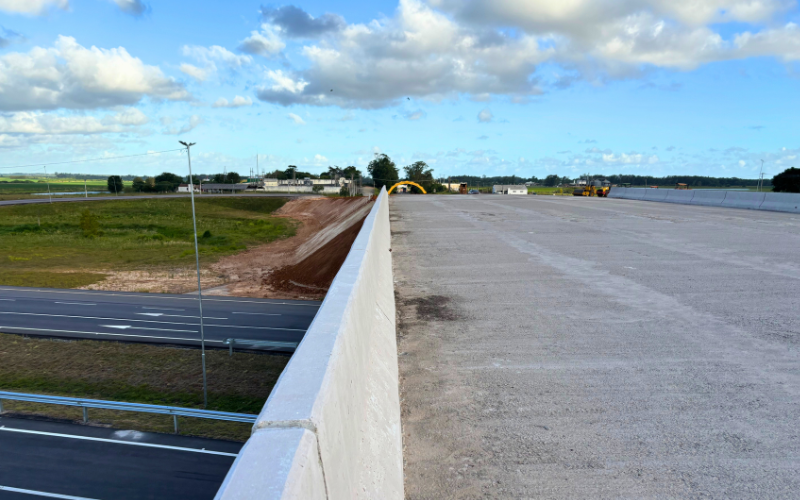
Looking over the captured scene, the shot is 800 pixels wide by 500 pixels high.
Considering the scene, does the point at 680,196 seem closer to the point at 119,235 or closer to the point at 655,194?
the point at 655,194

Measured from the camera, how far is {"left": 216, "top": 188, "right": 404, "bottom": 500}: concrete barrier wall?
193cm

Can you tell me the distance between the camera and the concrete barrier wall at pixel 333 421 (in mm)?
1926

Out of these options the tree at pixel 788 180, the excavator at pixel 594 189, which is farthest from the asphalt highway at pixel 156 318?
the tree at pixel 788 180

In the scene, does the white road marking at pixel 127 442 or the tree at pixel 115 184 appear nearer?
the white road marking at pixel 127 442

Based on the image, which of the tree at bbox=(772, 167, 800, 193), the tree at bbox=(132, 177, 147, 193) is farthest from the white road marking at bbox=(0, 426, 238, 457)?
the tree at bbox=(132, 177, 147, 193)

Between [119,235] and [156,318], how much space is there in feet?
149

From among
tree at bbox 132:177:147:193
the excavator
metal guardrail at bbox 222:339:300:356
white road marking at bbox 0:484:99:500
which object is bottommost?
white road marking at bbox 0:484:99:500

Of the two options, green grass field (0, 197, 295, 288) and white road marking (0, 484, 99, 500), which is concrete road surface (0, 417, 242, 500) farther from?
green grass field (0, 197, 295, 288)

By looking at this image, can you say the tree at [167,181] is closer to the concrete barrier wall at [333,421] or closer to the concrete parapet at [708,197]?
the concrete parapet at [708,197]

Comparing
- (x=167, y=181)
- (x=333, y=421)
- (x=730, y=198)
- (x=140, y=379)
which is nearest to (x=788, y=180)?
(x=730, y=198)

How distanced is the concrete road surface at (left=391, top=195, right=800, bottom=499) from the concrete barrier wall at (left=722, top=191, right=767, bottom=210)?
63.1ft

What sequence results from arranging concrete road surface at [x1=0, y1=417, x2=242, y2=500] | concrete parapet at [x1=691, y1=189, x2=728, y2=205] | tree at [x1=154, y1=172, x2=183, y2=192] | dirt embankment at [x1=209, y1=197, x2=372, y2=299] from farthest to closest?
tree at [x1=154, y1=172, x2=183, y2=192] → dirt embankment at [x1=209, y1=197, x2=372, y2=299] → concrete parapet at [x1=691, y1=189, x2=728, y2=205] → concrete road surface at [x1=0, y1=417, x2=242, y2=500]

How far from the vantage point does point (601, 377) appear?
17.4 feet

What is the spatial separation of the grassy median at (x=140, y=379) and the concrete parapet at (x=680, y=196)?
26.6 metres
